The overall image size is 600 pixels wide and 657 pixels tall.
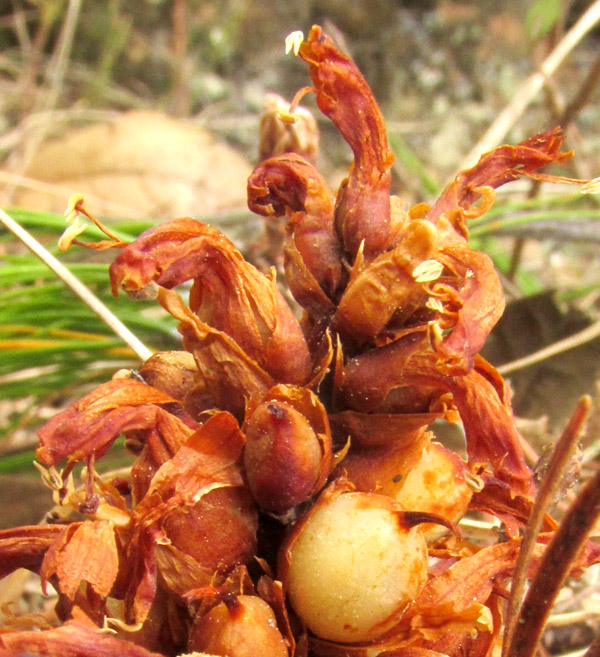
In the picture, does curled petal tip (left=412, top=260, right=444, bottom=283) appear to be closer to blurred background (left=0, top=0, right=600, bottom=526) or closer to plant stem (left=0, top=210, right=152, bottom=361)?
plant stem (left=0, top=210, right=152, bottom=361)

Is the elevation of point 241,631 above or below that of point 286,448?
below

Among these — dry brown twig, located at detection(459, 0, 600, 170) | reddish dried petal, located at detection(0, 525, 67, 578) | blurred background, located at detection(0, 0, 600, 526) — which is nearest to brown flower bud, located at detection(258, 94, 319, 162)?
blurred background, located at detection(0, 0, 600, 526)

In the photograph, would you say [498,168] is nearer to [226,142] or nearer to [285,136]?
[285,136]

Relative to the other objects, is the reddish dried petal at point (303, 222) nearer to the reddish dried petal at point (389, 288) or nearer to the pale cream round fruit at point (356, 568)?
the reddish dried petal at point (389, 288)

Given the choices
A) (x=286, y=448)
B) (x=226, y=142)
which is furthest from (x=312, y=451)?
(x=226, y=142)

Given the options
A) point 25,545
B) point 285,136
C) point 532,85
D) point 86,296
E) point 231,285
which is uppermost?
point 532,85

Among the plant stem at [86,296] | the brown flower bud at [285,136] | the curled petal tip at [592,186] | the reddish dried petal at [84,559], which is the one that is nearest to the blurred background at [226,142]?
the brown flower bud at [285,136]
